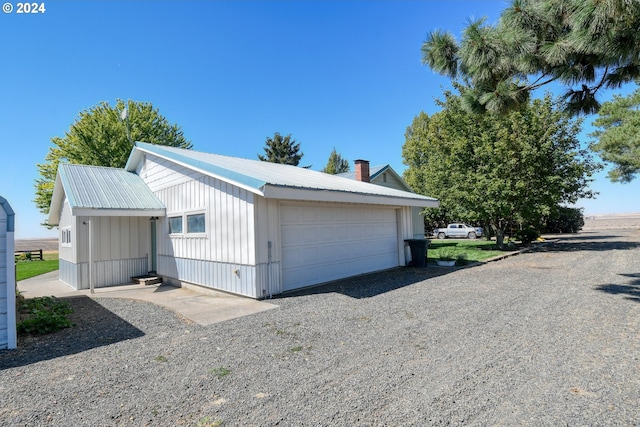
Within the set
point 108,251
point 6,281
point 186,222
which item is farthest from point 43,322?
point 108,251

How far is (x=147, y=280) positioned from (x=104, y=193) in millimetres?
3030

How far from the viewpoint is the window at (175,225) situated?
985cm

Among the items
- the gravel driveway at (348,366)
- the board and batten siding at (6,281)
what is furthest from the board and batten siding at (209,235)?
the board and batten siding at (6,281)

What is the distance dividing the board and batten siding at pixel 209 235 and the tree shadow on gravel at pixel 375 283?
4.04 ft

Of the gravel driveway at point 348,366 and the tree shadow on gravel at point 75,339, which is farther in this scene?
the tree shadow on gravel at point 75,339

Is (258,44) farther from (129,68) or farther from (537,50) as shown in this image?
(537,50)

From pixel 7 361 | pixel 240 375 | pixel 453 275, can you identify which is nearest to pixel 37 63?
pixel 7 361

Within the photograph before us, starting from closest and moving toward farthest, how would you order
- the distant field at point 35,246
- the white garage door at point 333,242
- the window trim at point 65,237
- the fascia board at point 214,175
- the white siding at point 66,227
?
the fascia board at point 214,175, the white garage door at point 333,242, the white siding at point 66,227, the window trim at point 65,237, the distant field at point 35,246

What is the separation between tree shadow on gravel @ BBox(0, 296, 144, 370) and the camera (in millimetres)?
4473

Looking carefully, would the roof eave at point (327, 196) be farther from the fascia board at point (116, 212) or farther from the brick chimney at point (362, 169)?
the brick chimney at point (362, 169)

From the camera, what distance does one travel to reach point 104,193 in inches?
400

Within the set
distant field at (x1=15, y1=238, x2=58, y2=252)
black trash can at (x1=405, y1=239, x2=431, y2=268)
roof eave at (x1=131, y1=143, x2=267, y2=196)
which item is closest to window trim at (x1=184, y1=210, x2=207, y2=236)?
roof eave at (x1=131, y1=143, x2=267, y2=196)

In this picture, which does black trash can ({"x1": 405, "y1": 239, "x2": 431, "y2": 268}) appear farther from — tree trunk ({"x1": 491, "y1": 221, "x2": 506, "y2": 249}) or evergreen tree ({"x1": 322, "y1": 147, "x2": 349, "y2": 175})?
evergreen tree ({"x1": 322, "y1": 147, "x2": 349, "y2": 175})

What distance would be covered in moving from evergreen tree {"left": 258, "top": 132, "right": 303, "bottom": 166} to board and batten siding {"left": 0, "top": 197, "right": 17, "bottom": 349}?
4059cm
